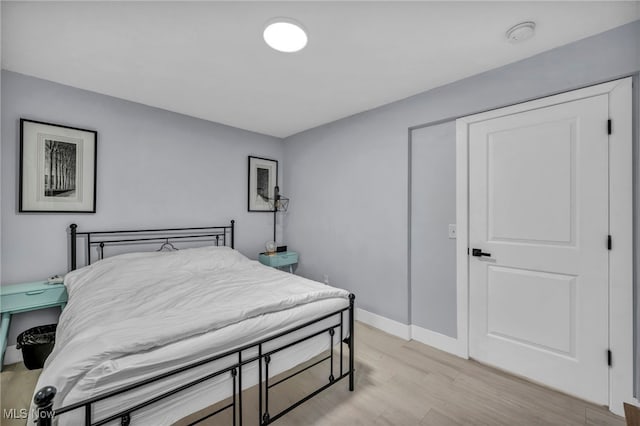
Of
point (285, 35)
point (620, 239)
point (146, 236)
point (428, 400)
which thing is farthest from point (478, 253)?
point (146, 236)

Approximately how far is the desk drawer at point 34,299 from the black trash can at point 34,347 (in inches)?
9.7

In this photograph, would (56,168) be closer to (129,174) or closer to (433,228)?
(129,174)

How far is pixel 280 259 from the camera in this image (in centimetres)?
389

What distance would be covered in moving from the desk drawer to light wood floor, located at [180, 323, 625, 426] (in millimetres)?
1805

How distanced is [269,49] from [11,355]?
11.2ft

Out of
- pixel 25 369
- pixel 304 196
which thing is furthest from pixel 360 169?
pixel 25 369

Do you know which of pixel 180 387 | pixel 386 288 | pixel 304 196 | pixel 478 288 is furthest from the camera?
pixel 304 196

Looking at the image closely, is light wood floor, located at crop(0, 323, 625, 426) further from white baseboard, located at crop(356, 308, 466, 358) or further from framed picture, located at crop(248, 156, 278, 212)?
framed picture, located at crop(248, 156, 278, 212)

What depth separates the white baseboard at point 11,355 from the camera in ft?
7.61

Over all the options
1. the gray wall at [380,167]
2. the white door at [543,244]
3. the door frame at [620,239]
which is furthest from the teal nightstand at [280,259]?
the door frame at [620,239]

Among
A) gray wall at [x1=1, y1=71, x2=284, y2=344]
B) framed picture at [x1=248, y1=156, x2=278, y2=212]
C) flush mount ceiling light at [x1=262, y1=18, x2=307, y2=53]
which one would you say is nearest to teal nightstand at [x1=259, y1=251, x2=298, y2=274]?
gray wall at [x1=1, y1=71, x2=284, y2=344]

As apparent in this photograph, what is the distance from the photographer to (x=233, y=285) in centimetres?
219

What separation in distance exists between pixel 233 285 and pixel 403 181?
6.56ft

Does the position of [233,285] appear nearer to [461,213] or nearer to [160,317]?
[160,317]
